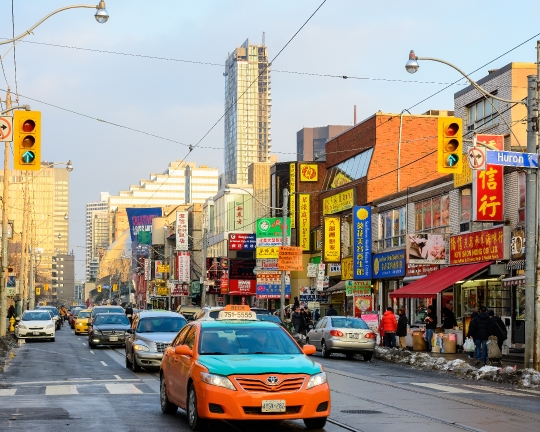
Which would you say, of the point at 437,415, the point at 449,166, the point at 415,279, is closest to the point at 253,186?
the point at 415,279

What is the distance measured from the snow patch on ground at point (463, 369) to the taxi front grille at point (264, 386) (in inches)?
458

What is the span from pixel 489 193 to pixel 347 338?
7.11 meters

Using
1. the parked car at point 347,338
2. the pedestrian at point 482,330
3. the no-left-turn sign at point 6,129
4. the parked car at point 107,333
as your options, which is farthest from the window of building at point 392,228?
the no-left-turn sign at point 6,129

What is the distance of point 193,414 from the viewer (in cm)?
1215

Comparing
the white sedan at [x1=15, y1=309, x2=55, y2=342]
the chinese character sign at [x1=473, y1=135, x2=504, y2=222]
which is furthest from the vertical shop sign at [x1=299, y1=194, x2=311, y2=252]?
the chinese character sign at [x1=473, y1=135, x2=504, y2=222]

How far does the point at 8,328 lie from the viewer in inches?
2110

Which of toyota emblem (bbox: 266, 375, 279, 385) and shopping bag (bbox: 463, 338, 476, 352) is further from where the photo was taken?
shopping bag (bbox: 463, 338, 476, 352)

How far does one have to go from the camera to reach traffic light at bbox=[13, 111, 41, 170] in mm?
19703

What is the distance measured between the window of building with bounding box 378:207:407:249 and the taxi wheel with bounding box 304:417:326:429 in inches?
1284

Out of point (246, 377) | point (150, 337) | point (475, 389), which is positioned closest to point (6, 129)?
point (150, 337)

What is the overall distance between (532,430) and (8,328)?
44903mm

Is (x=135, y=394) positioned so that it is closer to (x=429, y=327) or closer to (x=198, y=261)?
(x=429, y=327)

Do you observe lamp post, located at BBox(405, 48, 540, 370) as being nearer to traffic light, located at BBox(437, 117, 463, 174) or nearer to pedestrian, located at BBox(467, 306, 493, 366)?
traffic light, located at BBox(437, 117, 463, 174)

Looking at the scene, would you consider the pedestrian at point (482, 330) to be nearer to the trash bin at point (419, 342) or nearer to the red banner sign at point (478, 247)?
the red banner sign at point (478, 247)
